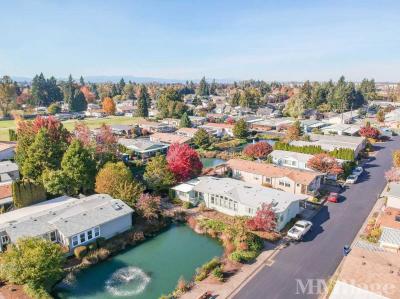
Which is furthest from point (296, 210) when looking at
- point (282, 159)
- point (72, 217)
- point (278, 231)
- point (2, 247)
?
point (2, 247)

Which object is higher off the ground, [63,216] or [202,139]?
[202,139]

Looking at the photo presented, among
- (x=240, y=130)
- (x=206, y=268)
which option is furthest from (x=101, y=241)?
(x=240, y=130)

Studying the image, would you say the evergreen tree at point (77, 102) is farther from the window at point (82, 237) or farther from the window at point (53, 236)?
the window at point (82, 237)

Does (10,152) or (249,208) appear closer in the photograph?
(249,208)

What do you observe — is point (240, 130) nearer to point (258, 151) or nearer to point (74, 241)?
point (258, 151)

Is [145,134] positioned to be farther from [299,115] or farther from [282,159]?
[299,115]

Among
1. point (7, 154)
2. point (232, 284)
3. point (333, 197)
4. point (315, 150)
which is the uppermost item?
point (315, 150)

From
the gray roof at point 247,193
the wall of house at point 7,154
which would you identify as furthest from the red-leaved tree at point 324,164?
the wall of house at point 7,154
